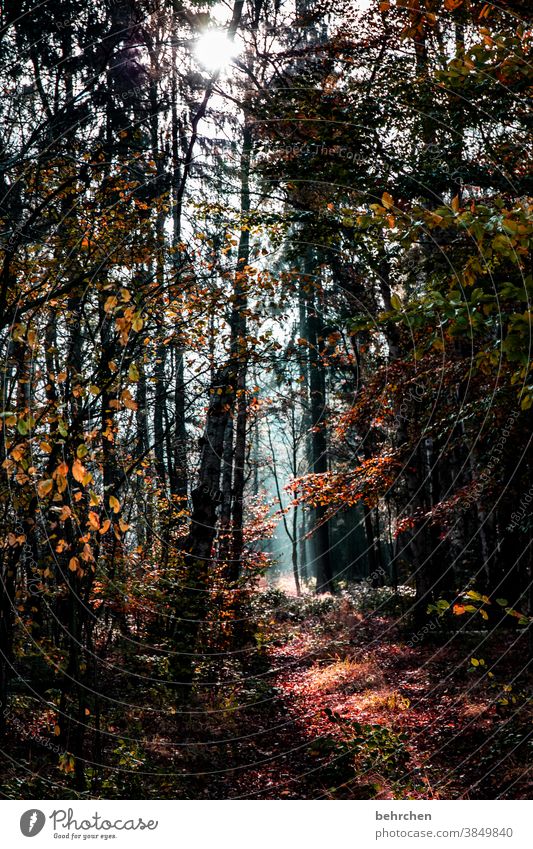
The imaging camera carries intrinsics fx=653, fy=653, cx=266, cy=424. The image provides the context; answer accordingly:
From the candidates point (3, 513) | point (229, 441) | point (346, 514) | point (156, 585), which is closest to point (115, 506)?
point (3, 513)

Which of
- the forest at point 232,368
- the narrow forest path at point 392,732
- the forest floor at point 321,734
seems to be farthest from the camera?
the narrow forest path at point 392,732

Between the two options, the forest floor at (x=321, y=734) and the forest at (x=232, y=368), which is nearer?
the forest at (x=232, y=368)

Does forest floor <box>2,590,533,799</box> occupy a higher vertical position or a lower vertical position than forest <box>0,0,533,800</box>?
lower

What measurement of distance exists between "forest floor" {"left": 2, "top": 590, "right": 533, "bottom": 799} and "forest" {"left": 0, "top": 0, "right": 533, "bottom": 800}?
0.04m

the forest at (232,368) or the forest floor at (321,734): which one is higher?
the forest at (232,368)

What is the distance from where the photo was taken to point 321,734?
26.0ft

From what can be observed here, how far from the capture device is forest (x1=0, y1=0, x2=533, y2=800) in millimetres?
5262

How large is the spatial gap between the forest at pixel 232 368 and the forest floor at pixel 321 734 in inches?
1.7

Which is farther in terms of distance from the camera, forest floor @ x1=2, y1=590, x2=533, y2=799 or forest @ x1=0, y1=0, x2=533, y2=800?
forest floor @ x1=2, y1=590, x2=533, y2=799

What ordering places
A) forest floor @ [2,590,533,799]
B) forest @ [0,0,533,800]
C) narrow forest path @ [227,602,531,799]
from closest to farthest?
forest @ [0,0,533,800] < forest floor @ [2,590,533,799] < narrow forest path @ [227,602,531,799]

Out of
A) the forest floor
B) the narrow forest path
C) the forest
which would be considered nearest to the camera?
the forest

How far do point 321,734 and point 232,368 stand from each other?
5.13 metres

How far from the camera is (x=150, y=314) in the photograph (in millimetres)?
7980

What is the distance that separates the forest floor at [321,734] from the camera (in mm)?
5934
